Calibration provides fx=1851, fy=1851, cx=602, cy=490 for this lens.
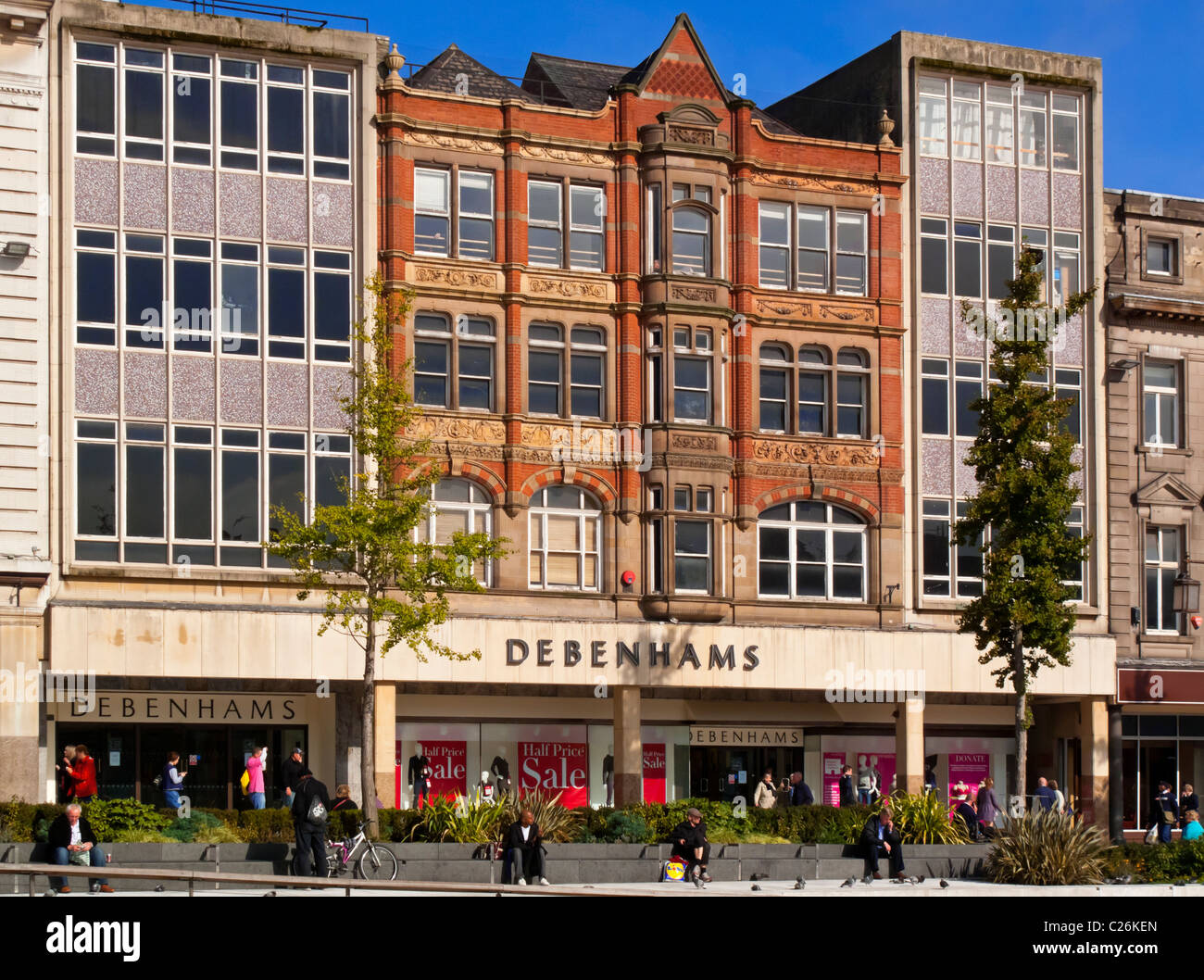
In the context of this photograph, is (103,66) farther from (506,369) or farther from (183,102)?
(506,369)

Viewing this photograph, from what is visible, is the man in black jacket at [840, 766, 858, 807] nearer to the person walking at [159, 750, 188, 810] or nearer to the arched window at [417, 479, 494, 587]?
the arched window at [417, 479, 494, 587]

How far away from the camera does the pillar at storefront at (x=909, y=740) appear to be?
42.5 meters

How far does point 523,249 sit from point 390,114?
4.02 m

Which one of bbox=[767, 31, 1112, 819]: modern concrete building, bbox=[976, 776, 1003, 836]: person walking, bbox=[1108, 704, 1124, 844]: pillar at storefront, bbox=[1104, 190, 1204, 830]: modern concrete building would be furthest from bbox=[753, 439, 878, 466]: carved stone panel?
bbox=[976, 776, 1003, 836]: person walking

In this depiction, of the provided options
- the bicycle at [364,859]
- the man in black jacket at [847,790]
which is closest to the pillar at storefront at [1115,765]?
the man in black jacket at [847,790]

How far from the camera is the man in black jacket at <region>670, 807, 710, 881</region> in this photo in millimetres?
27719

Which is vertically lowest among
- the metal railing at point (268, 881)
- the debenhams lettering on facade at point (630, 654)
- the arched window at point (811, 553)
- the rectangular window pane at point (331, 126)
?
the metal railing at point (268, 881)

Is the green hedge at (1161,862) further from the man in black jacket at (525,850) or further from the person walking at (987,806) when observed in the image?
the man in black jacket at (525,850)

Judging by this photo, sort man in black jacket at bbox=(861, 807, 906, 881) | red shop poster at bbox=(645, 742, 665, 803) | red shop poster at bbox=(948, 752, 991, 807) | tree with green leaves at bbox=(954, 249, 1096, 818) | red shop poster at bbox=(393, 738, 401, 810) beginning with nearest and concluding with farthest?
man in black jacket at bbox=(861, 807, 906, 881)
tree with green leaves at bbox=(954, 249, 1096, 818)
red shop poster at bbox=(393, 738, 401, 810)
red shop poster at bbox=(645, 742, 665, 803)
red shop poster at bbox=(948, 752, 991, 807)

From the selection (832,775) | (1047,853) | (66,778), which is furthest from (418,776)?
(1047,853)

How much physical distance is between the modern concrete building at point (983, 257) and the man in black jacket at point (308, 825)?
19987 millimetres

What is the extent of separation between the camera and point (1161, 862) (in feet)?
98.1

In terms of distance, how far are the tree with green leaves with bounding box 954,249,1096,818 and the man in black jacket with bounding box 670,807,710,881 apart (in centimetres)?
853

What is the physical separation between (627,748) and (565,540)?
4726mm
